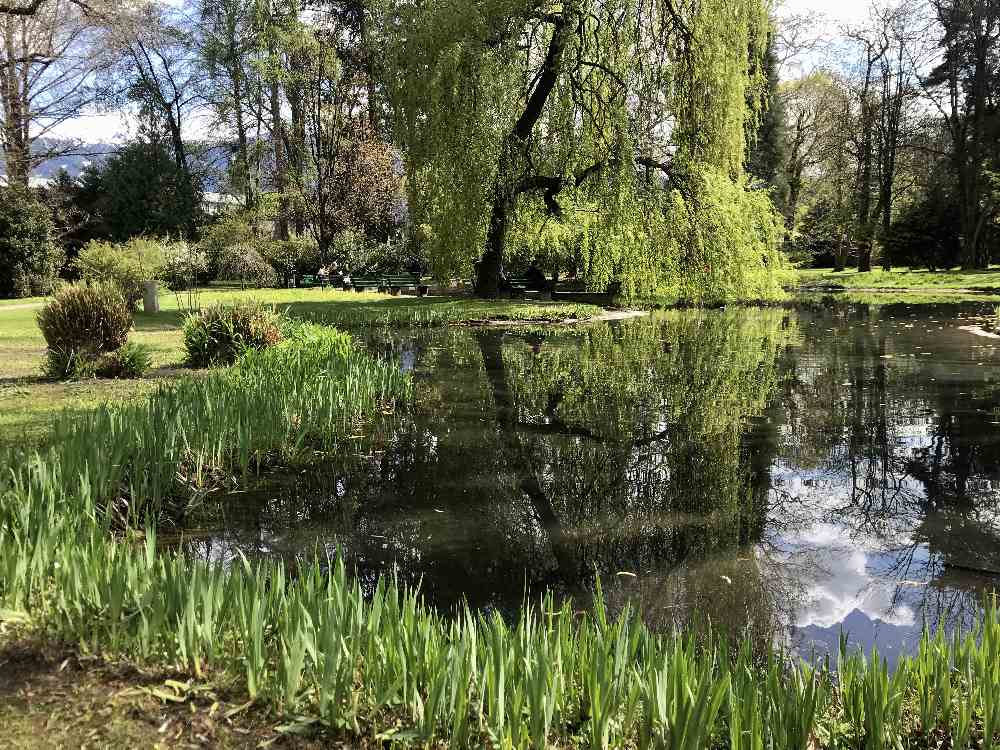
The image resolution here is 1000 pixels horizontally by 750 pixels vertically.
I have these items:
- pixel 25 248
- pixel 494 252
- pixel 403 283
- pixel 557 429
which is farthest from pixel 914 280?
pixel 25 248

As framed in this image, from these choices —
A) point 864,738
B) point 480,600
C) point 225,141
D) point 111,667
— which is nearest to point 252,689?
point 111,667

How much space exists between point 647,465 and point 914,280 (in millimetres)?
29502

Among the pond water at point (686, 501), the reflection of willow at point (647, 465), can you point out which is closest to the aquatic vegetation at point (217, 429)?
the pond water at point (686, 501)

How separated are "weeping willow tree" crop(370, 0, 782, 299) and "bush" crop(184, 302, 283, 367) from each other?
23.2 feet

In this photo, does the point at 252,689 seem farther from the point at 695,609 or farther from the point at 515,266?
the point at 515,266

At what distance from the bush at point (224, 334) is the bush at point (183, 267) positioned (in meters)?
14.0

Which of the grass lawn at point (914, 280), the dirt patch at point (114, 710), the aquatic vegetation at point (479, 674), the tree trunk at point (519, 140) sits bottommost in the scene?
the dirt patch at point (114, 710)

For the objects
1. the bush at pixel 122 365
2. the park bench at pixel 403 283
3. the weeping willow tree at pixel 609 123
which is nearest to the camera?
the bush at pixel 122 365

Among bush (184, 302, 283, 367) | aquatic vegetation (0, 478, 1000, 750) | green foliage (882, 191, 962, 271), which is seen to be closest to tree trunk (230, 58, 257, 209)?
bush (184, 302, 283, 367)

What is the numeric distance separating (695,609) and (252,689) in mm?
1955

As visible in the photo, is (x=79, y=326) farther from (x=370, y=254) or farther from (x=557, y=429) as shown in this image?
(x=370, y=254)

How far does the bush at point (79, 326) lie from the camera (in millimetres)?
8836

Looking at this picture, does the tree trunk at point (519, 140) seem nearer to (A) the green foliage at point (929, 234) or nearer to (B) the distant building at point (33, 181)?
(B) the distant building at point (33, 181)

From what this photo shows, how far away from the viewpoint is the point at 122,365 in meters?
9.14
